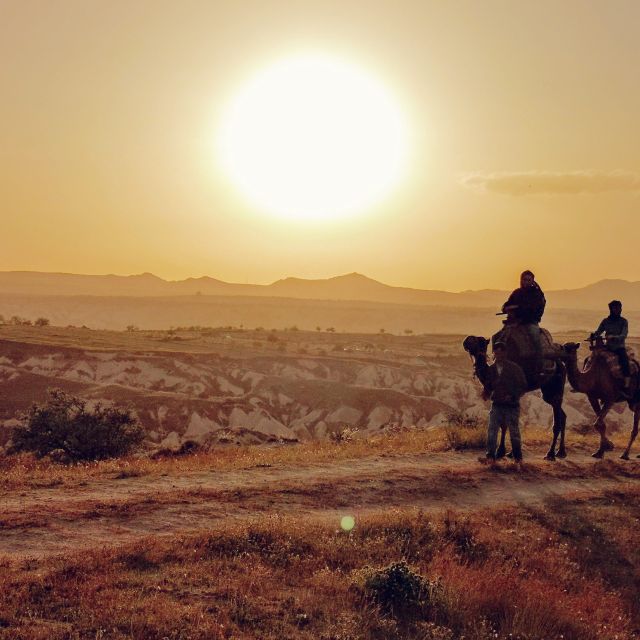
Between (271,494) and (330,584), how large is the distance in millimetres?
4379

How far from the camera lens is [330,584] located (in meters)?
8.11

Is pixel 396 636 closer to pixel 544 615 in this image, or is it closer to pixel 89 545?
pixel 544 615

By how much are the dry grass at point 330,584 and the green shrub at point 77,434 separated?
1471 centimetres

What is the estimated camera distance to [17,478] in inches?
520

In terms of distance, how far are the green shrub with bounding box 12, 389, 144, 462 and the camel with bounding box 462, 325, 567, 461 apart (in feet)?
45.0

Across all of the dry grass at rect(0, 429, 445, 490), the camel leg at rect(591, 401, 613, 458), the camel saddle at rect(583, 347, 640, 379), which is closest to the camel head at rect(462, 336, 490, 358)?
the dry grass at rect(0, 429, 445, 490)

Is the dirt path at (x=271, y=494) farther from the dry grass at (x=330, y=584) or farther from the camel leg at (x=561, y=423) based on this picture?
the dry grass at (x=330, y=584)

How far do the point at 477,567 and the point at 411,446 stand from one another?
913cm

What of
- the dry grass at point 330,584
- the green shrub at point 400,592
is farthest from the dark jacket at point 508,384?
the green shrub at point 400,592

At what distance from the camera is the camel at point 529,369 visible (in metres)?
15.6

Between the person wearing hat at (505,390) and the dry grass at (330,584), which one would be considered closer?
the dry grass at (330,584)

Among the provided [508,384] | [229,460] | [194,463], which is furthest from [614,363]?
[194,463]

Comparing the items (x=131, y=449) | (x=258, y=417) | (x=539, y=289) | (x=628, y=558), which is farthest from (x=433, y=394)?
(x=628, y=558)

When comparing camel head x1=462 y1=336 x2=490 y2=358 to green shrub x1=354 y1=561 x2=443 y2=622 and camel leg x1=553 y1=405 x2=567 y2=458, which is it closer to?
camel leg x1=553 y1=405 x2=567 y2=458
